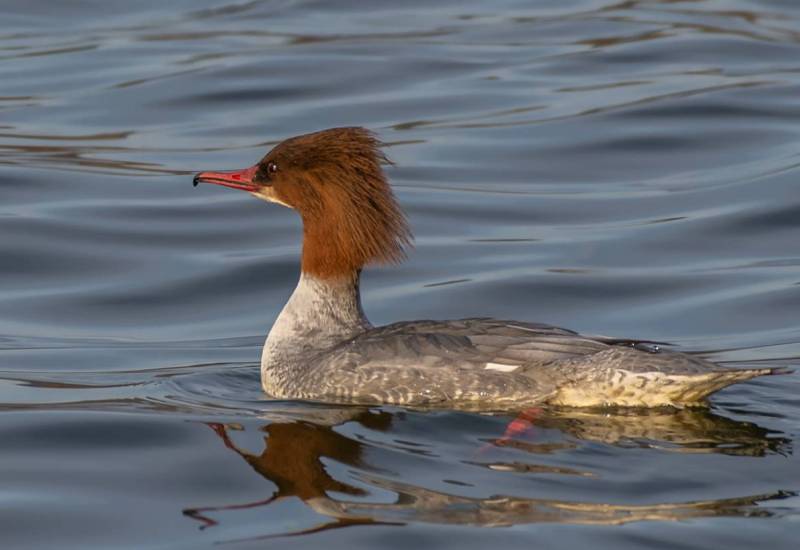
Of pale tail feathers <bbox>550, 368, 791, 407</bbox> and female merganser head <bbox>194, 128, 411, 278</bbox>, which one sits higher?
female merganser head <bbox>194, 128, 411, 278</bbox>

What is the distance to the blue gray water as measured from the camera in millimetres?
6758

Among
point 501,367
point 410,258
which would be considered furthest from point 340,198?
point 410,258

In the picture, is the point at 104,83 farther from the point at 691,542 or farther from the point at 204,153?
the point at 691,542

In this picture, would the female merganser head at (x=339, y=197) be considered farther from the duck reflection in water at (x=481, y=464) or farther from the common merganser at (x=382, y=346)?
the duck reflection in water at (x=481, y=464)

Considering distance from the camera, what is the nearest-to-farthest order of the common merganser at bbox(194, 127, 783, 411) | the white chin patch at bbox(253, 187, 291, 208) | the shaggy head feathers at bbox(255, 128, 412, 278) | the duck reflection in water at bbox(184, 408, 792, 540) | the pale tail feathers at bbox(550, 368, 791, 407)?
the duck reflection in water at bbox(184, 408, 792, 540)
the pale tail feathers at bbox(550, 368, 791, 407)
the common merganser at bbox(194, 127, 783, 411)
the shaggy head feathers at bbox(255, 128, 412, 278)
the white chin patch at bbox(253, 187, 291, 208)

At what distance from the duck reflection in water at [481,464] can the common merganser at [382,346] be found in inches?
5.8

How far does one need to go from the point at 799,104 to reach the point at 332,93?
14.2 feet

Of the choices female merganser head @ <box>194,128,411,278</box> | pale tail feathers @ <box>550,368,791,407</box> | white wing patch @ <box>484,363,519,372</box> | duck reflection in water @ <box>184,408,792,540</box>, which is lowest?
duck reflection in water @ <box>184,408,792,540</box>

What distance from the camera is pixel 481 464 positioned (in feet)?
23.4

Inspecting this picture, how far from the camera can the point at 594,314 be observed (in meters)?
10.4

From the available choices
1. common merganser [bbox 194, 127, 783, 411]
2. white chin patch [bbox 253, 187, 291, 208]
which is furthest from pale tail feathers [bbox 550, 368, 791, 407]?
white chin patch [bbox 253, 187, 291, 208]

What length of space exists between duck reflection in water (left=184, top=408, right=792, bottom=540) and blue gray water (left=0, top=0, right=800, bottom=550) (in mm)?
17

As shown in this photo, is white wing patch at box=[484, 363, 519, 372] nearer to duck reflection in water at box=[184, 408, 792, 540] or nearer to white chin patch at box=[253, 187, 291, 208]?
duck reflection in water at box=[184, 408, 792, 540]

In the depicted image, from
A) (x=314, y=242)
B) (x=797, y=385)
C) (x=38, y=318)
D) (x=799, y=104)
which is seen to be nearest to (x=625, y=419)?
(x=797, y=385)
